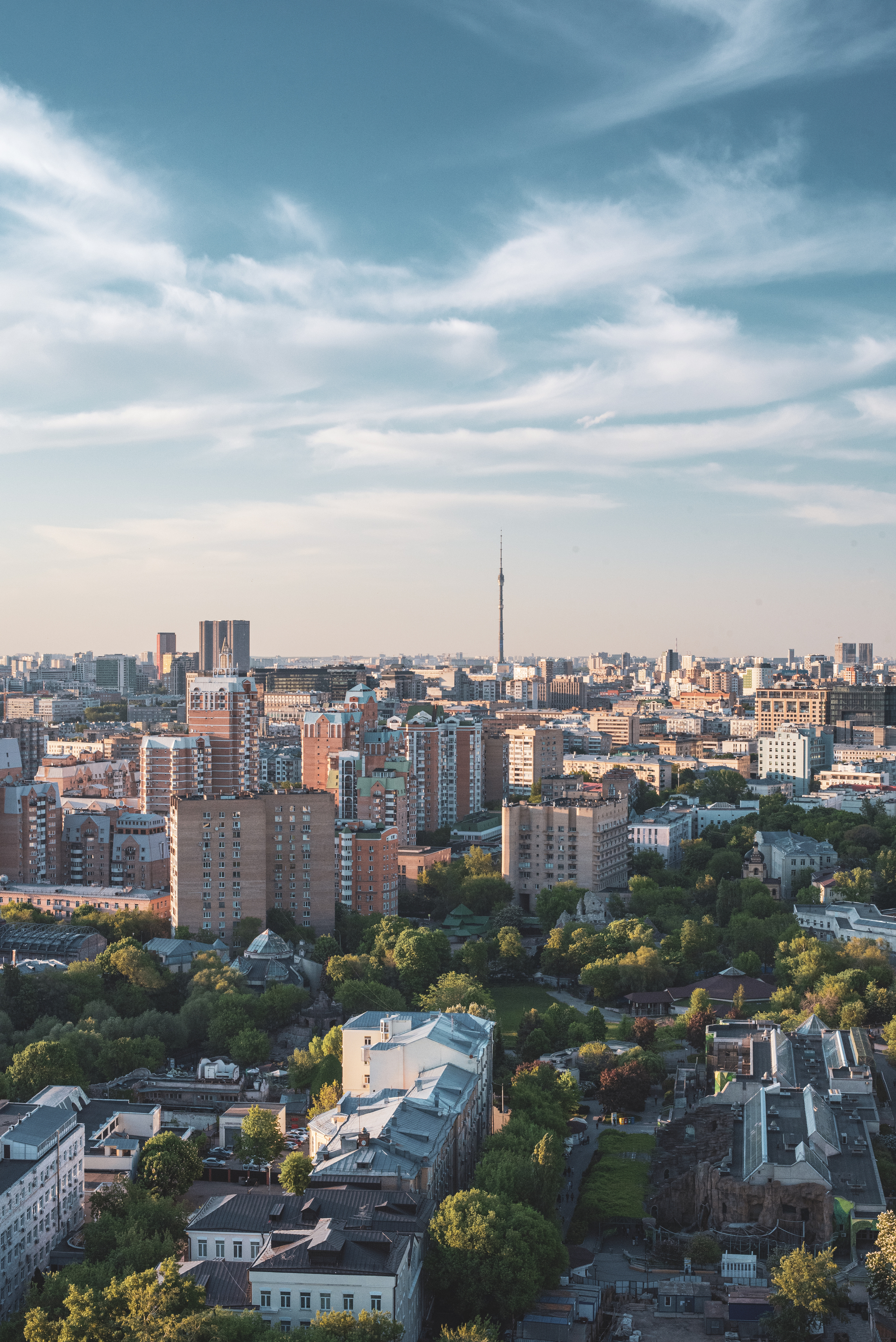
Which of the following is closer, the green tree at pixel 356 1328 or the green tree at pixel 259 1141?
the green tree at pixel 356 1328

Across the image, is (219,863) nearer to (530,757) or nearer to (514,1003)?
(514,1003)

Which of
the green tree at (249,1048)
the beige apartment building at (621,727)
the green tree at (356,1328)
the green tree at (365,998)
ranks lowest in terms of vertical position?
the green tree at (249,1048)

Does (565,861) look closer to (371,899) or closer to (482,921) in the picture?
(482,921)

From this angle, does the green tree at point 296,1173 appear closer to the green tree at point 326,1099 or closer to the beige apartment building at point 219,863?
the green tree at point 326,1099

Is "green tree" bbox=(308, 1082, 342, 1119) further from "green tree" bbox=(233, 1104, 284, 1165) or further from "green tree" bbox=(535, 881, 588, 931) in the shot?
"green tree" bbox=(535, 881, 588, 931)

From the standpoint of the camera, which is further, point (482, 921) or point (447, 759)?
point (447, 759)

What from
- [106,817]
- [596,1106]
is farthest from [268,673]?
[596,1106]

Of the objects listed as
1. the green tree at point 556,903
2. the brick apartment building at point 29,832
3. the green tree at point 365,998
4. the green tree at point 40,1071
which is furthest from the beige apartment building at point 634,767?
the green tree at point 40,1071
